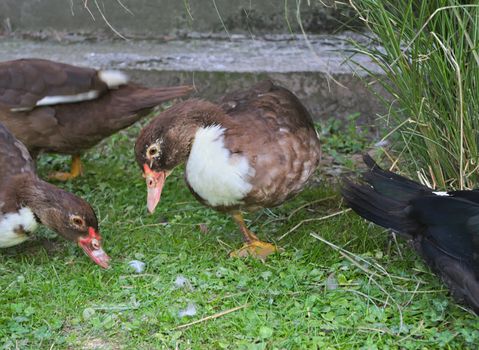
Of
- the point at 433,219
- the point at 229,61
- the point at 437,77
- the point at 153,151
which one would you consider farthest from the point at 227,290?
the point at 229,61

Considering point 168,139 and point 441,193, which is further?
point 168,139

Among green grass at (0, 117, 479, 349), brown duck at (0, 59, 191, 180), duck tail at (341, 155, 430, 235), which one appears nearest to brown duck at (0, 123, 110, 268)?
green grass at (0, 117, 479, 349)

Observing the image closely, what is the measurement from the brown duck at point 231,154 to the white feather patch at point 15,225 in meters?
0.67

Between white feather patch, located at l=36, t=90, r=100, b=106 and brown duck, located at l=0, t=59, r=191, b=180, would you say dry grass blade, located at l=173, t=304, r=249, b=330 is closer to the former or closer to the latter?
brown duck, located at l=0, t=59, r=191, b=180

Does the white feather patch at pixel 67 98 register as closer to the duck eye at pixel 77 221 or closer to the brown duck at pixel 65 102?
the brown duck at pixel 65 102

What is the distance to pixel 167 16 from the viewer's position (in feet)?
20.5

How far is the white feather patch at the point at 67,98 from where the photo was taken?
5.17 meters

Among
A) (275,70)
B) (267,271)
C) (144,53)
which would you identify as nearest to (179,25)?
(144,53)

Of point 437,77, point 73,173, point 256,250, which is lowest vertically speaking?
point 73,173

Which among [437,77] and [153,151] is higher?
[437,77]

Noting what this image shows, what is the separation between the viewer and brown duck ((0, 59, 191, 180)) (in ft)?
17.0

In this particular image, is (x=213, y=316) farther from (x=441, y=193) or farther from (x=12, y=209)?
(x=12, y=209)

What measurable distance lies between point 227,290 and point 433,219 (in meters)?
1.03

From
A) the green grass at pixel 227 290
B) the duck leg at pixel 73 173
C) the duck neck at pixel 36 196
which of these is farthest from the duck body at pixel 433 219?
the duck leg at pixel 73 173
